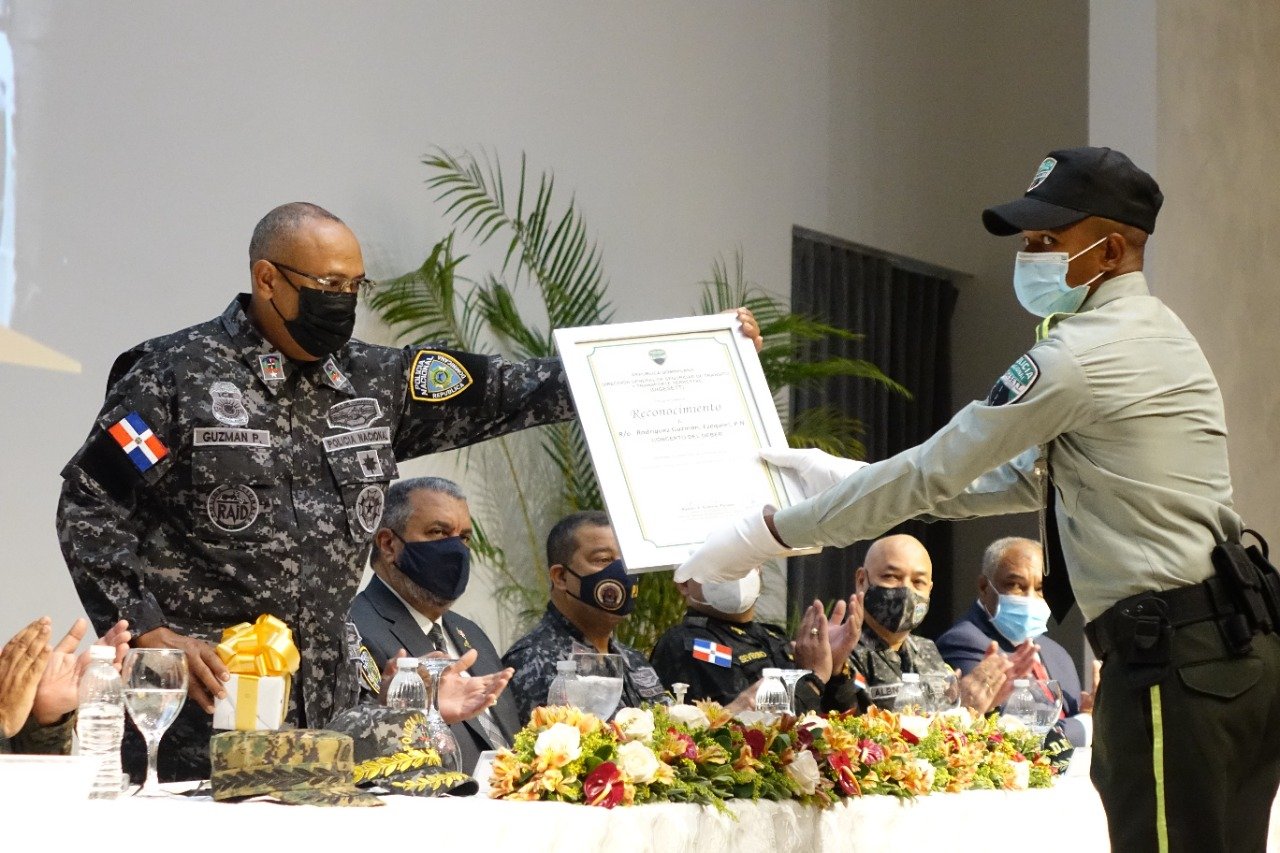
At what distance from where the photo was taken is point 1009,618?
16.9 ft

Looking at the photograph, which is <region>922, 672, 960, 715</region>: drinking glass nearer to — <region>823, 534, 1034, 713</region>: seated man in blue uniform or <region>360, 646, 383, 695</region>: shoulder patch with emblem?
<region>823, 534, 1034, 713</region>: seated man in blue uniform

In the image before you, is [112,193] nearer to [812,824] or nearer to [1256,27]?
[812,824]

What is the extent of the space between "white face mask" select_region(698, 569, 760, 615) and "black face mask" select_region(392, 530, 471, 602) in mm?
713

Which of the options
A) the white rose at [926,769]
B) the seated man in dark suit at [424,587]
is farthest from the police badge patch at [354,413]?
the white rose at [926,769]

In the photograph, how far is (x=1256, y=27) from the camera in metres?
6.89

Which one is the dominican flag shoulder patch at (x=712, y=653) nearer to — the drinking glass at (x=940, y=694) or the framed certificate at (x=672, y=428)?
the drinking glass at (x=940, y=694)

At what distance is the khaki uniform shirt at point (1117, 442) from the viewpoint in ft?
7.82

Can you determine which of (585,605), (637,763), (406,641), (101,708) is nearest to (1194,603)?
(637,763)

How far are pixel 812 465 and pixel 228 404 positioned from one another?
1.13 meters

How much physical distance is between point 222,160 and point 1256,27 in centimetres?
447

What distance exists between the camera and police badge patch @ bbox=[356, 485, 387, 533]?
314cm

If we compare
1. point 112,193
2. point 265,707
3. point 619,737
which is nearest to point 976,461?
point 619,737

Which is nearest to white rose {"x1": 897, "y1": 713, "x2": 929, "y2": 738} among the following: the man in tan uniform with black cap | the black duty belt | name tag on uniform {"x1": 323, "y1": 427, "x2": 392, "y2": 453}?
the man in tan uniform with black cap

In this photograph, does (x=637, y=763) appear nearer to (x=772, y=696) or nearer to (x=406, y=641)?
(x=772, y=696)
